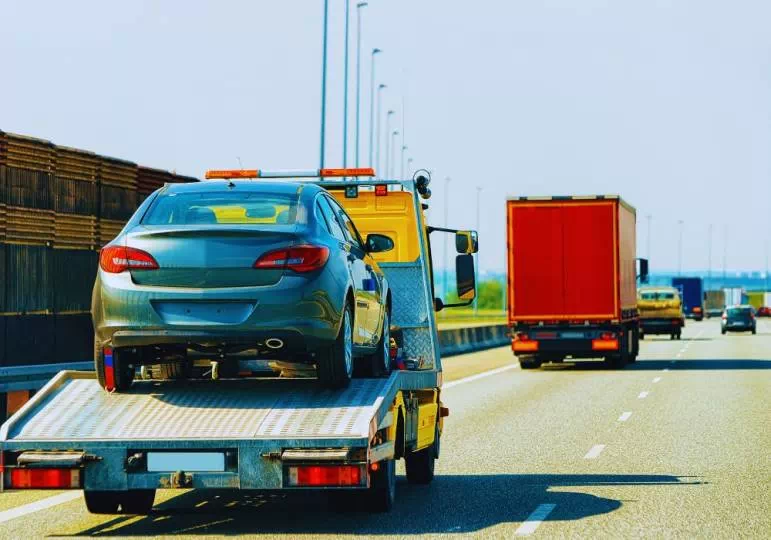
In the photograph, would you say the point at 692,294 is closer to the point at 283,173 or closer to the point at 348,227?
the point at 283,173

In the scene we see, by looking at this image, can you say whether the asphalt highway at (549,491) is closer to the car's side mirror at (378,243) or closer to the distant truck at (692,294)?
the car's side mirror at (378,243)

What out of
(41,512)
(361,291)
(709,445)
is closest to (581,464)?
(709,445)

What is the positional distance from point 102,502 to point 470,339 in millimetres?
37122

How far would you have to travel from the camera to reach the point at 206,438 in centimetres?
889

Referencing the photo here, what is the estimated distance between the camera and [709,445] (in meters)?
15.6

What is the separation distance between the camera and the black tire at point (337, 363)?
961 centimetres

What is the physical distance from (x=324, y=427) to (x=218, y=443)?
0.60 metres

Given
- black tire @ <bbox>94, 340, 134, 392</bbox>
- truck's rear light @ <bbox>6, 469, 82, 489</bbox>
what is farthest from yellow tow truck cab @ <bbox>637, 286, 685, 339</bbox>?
truck's rear light @ <bbox>6, 469, 82, 489</bbox>

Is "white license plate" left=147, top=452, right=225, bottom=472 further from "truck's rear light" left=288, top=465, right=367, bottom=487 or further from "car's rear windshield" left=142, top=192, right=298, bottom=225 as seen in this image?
"car's rear windshield" left=142, top=192, right=298, bottom=225

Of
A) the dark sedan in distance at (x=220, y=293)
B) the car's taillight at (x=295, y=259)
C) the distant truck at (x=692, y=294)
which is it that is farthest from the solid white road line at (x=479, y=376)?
the distant truck at (x=692, y=294)

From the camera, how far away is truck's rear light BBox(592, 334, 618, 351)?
107 feet

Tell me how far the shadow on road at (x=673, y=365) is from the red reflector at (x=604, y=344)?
1.92 feet

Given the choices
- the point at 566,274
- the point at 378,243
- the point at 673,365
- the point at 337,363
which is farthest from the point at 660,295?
the point at 337,363

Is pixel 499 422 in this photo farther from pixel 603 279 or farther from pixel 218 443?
pixel 603 279
